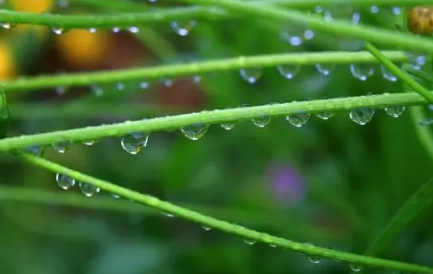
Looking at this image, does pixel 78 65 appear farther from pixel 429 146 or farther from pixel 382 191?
pixel 429 146

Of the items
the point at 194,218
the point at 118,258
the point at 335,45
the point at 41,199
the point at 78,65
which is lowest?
the point at 78,65

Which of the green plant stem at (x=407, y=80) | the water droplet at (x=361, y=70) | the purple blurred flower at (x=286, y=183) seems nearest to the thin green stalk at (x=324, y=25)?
the green plant stem at (x=407, y=80)

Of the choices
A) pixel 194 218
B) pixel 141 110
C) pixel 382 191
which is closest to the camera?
pixel 194 218

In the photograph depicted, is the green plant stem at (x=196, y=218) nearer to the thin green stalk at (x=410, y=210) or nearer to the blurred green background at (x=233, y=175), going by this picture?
the thin green stalk at (x=410, y=210)

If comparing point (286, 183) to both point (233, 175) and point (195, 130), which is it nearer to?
point (233, 175)

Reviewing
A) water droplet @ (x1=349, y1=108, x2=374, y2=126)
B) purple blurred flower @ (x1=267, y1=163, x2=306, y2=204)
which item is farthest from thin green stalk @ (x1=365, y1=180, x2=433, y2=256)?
→ purple blurred flower @ (x1=267, y1=163, x2=306, y2=204)

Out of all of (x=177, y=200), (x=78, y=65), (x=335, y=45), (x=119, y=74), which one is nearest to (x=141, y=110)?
(x=177, y=200)

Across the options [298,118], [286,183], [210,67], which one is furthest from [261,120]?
[286,183]
